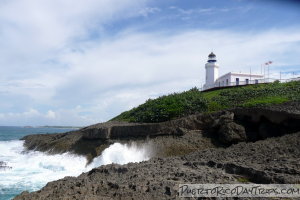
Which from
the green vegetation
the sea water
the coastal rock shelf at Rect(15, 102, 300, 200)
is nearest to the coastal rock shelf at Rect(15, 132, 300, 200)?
the coastal rock shelf at Rect(15, 102, 300, 200)

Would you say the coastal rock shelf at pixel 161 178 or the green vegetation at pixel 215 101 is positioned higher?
the green vegetation at pixel 215 101

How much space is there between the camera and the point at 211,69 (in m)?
41.5

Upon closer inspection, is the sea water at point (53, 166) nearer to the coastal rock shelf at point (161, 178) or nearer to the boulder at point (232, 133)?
the boulder at point (232, 133)

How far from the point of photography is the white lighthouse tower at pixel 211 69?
136 feet

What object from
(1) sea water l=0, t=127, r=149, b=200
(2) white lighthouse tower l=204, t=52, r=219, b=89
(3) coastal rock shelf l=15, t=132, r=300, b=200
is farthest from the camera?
(2) white lighthouse tower l=204, t=52, r=219, b=89

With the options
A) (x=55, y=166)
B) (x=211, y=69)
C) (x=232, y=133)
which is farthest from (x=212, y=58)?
(x=55, y=166)

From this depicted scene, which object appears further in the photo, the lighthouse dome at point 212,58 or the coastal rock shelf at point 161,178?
the lighthouse dome at point 212,58

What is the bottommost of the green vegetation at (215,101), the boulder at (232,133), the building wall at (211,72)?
the boulder at (232,133)

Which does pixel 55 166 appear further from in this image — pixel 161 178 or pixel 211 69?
pixel 211 69

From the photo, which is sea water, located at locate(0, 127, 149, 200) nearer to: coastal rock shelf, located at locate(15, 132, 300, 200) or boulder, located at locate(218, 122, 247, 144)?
boulder, located at locate(218, 122, 247, 144)

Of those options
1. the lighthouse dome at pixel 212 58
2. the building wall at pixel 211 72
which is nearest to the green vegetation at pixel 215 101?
the building wall at pixel 211 72

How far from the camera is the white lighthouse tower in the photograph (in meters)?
41.3

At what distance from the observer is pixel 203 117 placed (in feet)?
67.6

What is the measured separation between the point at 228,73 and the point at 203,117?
17561 millimetres
